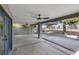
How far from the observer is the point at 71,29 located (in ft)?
56.8

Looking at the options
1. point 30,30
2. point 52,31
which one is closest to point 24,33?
point 30,30

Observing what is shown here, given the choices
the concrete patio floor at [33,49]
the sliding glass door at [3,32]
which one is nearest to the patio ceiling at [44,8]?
the sliding glass door at [3,32]

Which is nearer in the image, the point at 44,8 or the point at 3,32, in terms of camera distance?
the point at 3,32

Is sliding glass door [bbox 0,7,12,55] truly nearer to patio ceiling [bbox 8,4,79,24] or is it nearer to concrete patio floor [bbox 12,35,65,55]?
patio ceiling [bbox 8,4,79,24]

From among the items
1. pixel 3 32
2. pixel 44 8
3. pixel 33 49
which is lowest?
pixel 33 49

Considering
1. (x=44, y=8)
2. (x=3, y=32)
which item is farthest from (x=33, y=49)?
(x=3, y=32)

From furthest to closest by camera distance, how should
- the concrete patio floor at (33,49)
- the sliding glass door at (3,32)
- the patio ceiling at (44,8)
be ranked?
1. the concrete patio floor at (33,49)
2. the patio ceiling at (44,8)
3. the sliding glass door at (3,32)

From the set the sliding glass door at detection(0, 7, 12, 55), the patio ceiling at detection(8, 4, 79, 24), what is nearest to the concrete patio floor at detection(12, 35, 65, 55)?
the sliding glass door at detection(0, 7, 12, 55)

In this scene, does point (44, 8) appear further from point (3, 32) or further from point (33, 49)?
point (33, 49)

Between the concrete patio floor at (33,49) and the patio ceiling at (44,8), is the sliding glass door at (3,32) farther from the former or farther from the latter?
the concrete patio floor at (33,49)

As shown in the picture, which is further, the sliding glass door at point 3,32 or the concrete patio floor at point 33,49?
the concrete patio floor at point 33,49
